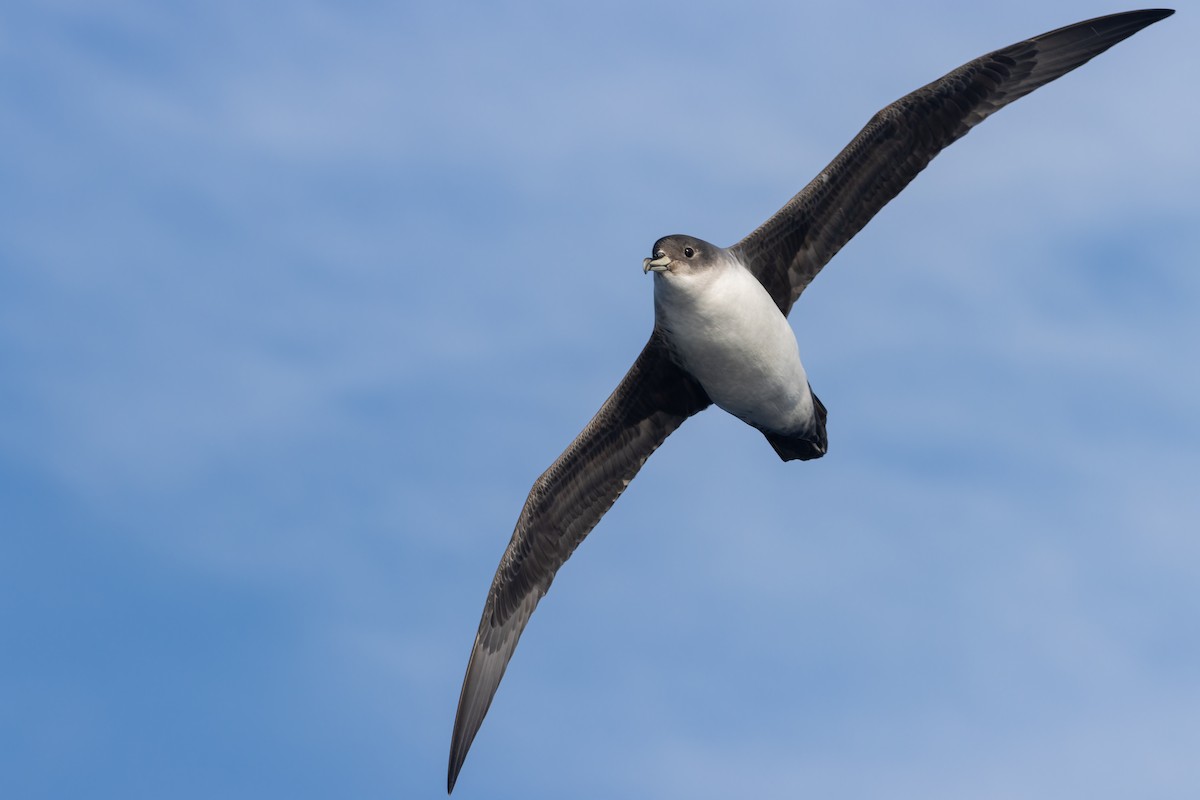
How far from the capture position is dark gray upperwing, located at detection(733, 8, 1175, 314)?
19.3 meters

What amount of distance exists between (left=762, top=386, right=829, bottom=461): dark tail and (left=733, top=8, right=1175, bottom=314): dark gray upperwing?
58.2 inches

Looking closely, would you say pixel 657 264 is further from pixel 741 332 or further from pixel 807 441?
pixel 807 441

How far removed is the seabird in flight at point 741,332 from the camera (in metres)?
18.4

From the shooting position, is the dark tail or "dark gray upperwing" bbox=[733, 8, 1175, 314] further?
the dark tail

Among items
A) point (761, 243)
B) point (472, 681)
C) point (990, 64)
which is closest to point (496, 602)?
point (472, 681)

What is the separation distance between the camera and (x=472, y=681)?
2145cm

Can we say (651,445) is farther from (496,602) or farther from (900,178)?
(900,178)

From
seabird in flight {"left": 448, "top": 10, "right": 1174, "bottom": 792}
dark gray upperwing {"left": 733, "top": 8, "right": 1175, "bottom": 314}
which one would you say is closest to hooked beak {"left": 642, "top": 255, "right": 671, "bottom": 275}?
seabird in flight {"left": 448, "top": 10, "right": 1174, "bottom": 792}

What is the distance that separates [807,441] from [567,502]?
3428mm

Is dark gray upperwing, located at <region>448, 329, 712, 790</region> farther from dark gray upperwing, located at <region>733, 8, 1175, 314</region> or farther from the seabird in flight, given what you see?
dark gray upperwing, located at <region>733, 8, 1175, 314</region>

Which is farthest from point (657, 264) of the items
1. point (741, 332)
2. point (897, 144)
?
point (897, 144)

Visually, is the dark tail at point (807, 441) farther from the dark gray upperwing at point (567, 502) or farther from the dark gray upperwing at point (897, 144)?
the dark gray upperwing at point (897, 144)

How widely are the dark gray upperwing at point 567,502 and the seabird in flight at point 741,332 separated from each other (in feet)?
0.05

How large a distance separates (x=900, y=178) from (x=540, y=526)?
6.77 m
